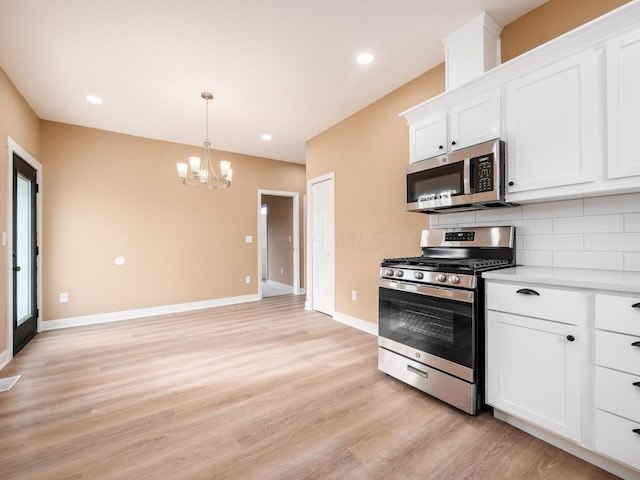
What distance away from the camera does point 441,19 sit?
2.27 m

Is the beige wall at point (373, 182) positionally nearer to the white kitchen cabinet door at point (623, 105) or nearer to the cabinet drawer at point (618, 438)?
the white kitchen cabinet door at point (623, 105)

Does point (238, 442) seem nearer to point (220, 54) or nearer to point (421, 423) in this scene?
point (421, 423)

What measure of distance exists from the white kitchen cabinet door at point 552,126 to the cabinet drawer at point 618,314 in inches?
27.3

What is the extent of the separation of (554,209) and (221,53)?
2.92 meters

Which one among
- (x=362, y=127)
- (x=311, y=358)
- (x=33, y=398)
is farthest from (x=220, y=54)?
(x=33, y=398)

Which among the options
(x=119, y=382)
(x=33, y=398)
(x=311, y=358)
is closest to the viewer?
(x=33, y=398)

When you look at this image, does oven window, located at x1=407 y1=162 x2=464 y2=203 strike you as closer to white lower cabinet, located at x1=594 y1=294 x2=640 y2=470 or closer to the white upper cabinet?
the white upper cabinet

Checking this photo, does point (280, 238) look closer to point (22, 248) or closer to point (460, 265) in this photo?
point (22, 248)

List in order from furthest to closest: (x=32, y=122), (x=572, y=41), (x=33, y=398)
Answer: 1. (x=32, y=122)
2. (x=33, y=398)
3. (x=572, y=41)

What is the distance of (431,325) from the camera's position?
83.4 inches

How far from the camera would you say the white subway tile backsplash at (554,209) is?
1.94 meters

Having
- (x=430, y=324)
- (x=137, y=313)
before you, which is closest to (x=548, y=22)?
(x=430, y=324)

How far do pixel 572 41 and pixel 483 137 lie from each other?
0.66 m

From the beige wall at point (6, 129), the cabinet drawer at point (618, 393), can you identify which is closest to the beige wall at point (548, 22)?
the cabinet drawer at point (618, 393)
